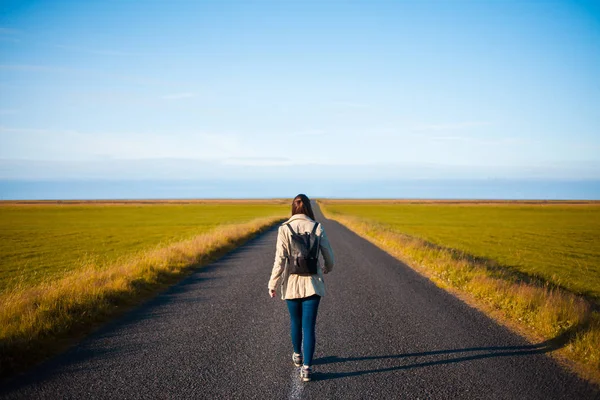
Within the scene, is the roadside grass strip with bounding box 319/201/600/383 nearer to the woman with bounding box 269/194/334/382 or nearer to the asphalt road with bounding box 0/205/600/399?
the asphalt road with bounding box 0/205/600/399

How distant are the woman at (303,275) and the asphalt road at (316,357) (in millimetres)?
574

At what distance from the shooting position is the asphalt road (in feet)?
13.7

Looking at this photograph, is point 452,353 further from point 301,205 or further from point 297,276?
point 301,205

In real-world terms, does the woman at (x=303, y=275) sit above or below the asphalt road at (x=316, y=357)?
above

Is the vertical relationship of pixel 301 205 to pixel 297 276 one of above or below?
above

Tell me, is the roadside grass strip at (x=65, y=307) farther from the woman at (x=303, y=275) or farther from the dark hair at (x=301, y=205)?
the dark hair at (x=301, y=205)

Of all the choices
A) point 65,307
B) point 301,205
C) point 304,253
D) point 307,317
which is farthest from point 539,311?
point 65,307

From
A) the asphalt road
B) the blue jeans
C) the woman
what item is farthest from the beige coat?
the asphalt road

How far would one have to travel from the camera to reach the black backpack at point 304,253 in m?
4.41

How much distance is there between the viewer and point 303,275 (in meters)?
4.48

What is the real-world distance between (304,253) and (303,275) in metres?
0.28

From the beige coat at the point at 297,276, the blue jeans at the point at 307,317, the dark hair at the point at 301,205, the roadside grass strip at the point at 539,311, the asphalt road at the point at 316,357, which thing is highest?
the dark hair at the point at 301,205

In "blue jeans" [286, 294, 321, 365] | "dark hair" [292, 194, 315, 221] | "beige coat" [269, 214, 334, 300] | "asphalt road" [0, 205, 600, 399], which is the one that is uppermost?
"dark hair" [292, 194, 315, 221]

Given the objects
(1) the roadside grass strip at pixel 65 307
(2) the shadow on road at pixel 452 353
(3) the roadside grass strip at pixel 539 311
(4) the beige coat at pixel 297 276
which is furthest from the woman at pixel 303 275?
(1) the roadside grass strip at pixel 65 307
